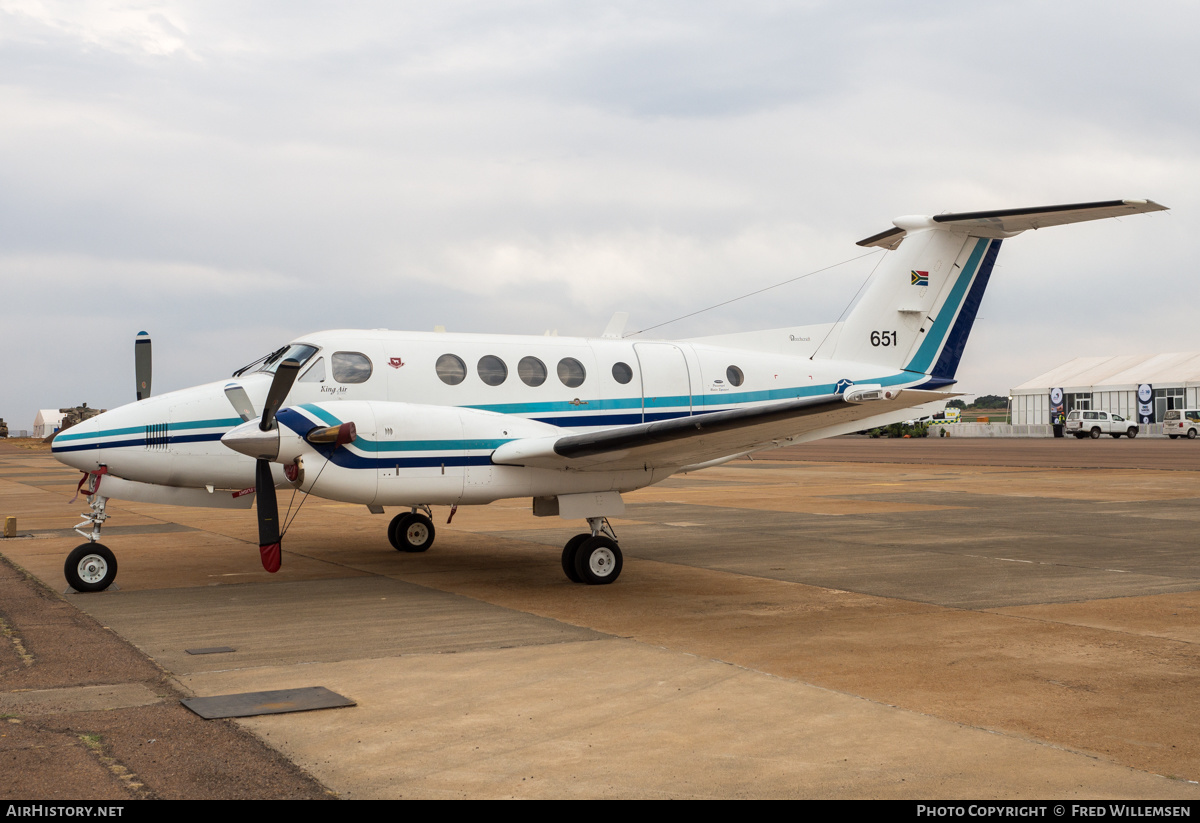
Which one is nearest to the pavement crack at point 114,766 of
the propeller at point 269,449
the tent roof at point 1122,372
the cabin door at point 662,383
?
the propeller at point 269,449

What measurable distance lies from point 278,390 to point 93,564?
3.15 metres

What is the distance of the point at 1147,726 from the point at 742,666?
8.92 feet

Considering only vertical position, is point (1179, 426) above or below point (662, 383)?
below

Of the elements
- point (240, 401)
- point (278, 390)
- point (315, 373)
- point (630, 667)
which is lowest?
point (630, 667)

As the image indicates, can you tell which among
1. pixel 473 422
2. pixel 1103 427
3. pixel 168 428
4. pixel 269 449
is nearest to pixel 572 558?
pixel 473 422

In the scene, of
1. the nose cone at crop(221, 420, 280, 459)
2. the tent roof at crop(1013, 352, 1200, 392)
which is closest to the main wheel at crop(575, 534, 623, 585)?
the nose cone at crop(221, 420, 280, 459)

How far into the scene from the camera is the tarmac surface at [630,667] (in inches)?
200

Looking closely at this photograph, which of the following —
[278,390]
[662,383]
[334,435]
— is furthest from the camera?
[662,383]

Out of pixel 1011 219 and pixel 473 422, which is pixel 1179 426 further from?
pixel 473 422

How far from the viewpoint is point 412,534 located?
47.2 ft

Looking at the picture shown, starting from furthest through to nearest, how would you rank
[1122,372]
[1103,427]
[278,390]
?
[1122,372], [1103,427], [278,390]

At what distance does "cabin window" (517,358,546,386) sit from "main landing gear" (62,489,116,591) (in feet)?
16.0

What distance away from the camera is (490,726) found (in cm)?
593

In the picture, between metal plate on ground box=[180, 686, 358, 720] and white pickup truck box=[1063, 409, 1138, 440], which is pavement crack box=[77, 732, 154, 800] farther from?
white pickup truck box=[1063, 409, 1138, 440]
